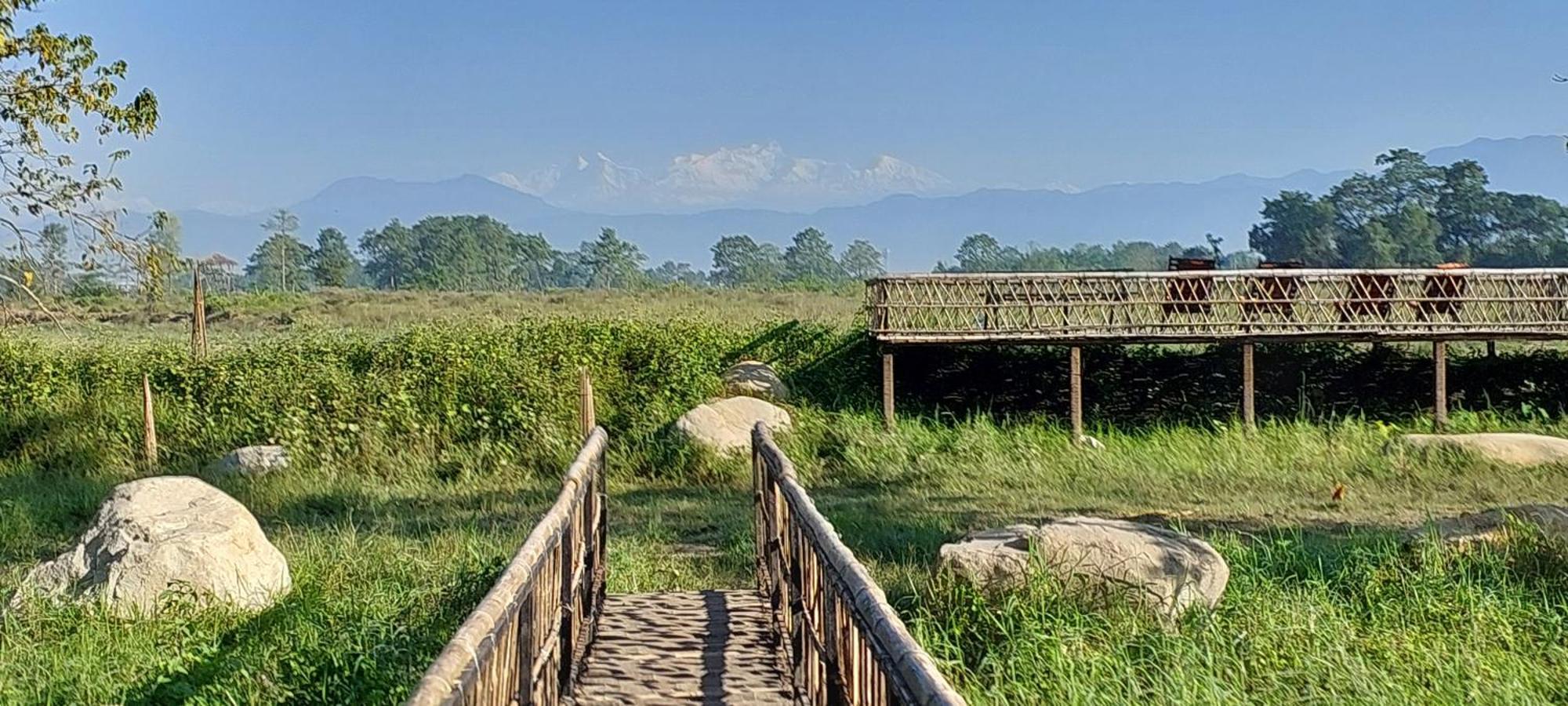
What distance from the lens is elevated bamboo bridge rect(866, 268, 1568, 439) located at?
16812 millimetres

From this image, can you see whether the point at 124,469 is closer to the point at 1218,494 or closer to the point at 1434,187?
the point at 1218,494

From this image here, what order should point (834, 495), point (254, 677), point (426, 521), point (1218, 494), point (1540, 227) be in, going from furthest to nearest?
point (1540, 227)
point (834, 495)
point (1218, 494)
point (426, 521)
point (254, 677)

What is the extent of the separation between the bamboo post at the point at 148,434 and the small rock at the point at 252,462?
0.87m

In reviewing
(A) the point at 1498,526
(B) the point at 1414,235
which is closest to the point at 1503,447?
(A) the point at 1498,526

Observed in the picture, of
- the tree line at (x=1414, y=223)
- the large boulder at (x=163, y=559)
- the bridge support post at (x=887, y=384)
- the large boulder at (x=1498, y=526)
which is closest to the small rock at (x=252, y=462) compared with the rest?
the large boulder at (x=163, y=559)

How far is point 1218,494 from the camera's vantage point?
475 inches

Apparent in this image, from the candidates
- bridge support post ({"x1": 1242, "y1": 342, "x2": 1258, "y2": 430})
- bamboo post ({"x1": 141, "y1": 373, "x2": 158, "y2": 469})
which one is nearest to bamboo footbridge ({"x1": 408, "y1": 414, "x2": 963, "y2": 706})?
bamboo post ({"x1": 141, "y1": 373, "x2": 158, "y2": 469})

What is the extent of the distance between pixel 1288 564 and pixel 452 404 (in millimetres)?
9737

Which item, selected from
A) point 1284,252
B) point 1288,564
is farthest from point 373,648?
point 1284,252

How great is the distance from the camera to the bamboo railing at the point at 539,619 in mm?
2893

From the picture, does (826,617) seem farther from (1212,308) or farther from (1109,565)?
(1212,308)

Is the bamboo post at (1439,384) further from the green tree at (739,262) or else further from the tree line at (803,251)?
the green tree at (739,262)

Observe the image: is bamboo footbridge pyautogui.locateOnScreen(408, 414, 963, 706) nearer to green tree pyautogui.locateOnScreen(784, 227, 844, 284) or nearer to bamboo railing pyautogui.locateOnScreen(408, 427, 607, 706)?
bamboo railing pyautogui.locateOnScreen(408, 427, 607, 706)

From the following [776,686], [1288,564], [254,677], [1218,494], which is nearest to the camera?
[776,686]
